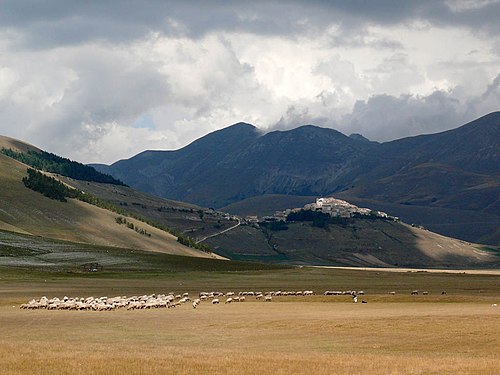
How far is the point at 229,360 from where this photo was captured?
42.1 m

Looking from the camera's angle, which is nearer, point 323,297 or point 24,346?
point 24,346

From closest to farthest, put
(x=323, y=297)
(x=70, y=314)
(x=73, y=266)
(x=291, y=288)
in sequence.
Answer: (x=70, y=314) < (x=323, y=297) < (x=291, y=288) < (x=73, y=266)

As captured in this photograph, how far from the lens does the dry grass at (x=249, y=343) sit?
40094 millimetres

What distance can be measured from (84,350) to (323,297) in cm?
6142

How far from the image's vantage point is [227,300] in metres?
98.6

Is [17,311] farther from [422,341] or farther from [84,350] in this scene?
[422,341]

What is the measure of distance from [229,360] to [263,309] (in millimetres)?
41054

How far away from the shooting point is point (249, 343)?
5338 cm

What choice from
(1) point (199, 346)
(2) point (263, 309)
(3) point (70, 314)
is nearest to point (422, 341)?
(1) point (199, 346)

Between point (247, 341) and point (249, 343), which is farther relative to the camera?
point (247, 341)

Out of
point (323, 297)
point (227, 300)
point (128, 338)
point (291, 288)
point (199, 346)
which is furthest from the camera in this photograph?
point (291, 288)

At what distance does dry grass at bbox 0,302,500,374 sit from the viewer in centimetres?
4009

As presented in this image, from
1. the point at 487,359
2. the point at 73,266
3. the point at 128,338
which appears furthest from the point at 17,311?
the point at 73,266

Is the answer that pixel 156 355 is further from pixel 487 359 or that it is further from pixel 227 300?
pixel 227 300
